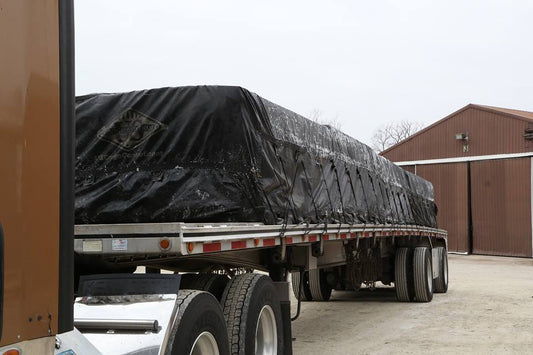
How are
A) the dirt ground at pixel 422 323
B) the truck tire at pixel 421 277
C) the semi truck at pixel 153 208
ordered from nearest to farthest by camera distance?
the semi truck at pixel 153 208, the dirt ground at pixel 422 323, the truck tire at pixel 421 277

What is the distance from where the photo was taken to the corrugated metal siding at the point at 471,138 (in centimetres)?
2641

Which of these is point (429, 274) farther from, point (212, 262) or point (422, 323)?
point (212, 262)

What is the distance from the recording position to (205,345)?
403 cm

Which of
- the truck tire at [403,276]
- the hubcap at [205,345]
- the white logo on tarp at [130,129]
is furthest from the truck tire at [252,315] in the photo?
the truck tire at [403,276]

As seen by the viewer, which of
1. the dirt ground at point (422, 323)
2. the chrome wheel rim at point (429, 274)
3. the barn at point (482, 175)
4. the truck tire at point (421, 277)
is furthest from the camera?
the barn at point (482, 175)

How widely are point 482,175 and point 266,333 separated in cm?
2397

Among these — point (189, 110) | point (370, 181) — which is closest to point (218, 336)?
point (189, 110)

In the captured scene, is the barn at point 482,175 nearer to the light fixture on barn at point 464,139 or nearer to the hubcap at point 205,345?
the light fixture on barn at point 464,139

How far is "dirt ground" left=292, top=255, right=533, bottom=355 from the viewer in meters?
7.91

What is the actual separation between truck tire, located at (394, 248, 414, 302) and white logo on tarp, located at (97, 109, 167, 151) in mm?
8118

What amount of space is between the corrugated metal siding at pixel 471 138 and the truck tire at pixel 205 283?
78.3 ft

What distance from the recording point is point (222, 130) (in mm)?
5543

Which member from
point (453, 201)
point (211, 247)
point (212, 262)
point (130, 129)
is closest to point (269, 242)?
point (212, 262)

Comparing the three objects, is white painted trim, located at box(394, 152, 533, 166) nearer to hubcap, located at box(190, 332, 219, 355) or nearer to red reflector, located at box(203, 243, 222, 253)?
red reflector, located at box(203, 243, 222, 253)
